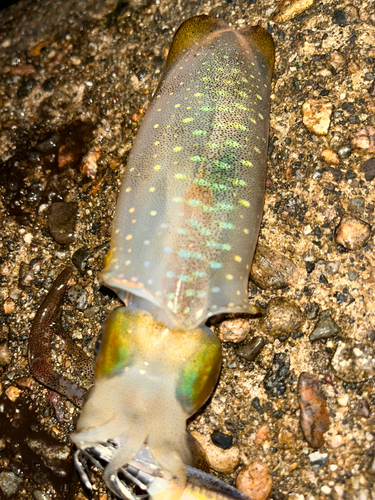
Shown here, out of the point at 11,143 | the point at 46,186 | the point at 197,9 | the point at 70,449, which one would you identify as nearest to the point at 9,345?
the point at 70,449

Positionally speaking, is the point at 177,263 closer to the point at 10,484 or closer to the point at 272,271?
the point at 272,271

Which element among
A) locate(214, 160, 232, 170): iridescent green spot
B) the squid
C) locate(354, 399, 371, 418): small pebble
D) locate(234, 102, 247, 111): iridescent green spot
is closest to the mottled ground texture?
locate(354, 399, 371, 418): small pebble

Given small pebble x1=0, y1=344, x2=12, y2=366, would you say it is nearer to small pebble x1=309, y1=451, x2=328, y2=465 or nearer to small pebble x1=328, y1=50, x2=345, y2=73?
small pebble x1=309, y1=451, x2=328, y2=465

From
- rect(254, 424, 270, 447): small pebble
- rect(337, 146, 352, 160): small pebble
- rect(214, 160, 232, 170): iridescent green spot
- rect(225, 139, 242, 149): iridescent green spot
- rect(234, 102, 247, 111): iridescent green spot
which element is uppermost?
rect(234, 102, 247, 111): iridescent green spot

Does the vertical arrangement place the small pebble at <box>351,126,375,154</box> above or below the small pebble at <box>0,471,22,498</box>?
above

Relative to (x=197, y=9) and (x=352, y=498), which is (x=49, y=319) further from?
(x=197, y=9)

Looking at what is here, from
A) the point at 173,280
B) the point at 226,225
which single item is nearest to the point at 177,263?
the point at 173,280

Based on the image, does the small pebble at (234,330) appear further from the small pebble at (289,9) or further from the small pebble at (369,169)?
the small pebble at (289,9)
